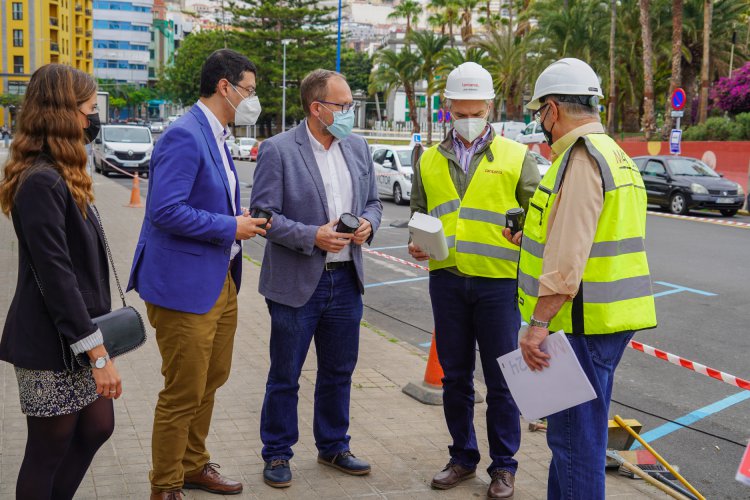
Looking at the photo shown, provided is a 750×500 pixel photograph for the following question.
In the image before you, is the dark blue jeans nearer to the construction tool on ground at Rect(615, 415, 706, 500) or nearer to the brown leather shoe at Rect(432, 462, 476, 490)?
the brown leather shoe at Rect(432, 462, 476, 490)

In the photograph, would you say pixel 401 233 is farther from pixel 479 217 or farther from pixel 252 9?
pixel 252 9

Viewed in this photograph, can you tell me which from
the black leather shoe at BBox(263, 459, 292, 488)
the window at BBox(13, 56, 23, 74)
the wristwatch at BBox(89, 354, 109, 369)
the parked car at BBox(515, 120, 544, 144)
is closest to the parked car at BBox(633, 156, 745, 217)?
the parked car at BBox(515, 120, 544, 144)

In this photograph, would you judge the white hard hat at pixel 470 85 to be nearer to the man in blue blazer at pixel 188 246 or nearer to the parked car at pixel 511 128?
the man in blue blazer at pixel 188 246

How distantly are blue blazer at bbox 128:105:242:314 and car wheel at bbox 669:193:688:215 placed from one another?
20.2m

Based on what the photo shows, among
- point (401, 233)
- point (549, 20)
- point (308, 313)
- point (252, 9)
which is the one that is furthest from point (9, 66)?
point (308, 313)

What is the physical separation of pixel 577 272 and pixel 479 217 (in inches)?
50.0

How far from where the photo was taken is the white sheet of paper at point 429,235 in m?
4.16

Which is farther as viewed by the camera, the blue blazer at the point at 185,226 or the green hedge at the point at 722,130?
the green hedge at the point at 722,130

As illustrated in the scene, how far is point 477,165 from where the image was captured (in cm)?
438

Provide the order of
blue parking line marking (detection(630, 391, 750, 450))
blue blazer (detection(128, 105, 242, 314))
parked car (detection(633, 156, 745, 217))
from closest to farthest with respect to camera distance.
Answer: blue blazer (detection(128, 105, 242, 314)) < blue parking line marking (detection(630, 391, 750, 450)) < parked car (detection(633, 156, 745, 217))

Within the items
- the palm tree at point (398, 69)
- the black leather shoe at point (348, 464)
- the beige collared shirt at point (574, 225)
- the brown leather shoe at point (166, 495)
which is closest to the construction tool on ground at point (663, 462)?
the black leather shoe at point (348, 464)

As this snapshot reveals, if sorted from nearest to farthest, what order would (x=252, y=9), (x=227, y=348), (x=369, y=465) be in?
(x=227, y=348)
(x=369, y=465)
(x=252, y=9)

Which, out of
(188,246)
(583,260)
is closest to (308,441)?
(188,246)

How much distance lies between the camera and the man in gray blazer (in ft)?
14.1
